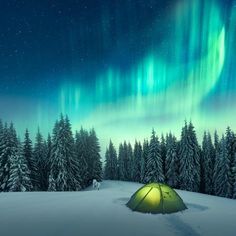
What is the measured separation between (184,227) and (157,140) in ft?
146

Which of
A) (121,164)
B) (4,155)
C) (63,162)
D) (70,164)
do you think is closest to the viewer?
(4,155)

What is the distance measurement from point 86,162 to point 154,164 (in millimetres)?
13961

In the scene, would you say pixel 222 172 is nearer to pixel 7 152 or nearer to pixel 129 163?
pixel 7 152

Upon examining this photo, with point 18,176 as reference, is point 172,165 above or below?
above

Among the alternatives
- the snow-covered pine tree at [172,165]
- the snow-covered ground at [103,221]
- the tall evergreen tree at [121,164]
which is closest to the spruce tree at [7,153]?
the snow-covered ground at [103,221]

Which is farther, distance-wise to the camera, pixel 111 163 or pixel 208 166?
pixel 111 163

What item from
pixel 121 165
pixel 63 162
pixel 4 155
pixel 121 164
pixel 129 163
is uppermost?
pixel 4 155

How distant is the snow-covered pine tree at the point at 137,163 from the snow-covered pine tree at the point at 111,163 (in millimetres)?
11063

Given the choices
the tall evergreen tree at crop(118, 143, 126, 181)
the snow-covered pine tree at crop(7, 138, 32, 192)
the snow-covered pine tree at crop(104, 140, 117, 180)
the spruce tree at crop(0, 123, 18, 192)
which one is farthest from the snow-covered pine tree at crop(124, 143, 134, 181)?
the snow-covered pine tree at crop(7, 138, 32, 192)

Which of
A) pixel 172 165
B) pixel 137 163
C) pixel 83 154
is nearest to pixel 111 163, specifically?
pixel 137 163

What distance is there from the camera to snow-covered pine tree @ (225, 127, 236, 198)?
41.8m

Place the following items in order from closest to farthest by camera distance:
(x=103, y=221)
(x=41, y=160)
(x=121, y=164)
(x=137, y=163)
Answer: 1. (x=103, y=221)
2. (x=41, y=160)
3. (x=137, y=163)
4. (x=121, y=164)

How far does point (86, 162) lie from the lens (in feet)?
181

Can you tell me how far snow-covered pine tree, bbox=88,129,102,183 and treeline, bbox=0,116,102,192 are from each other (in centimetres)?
104
